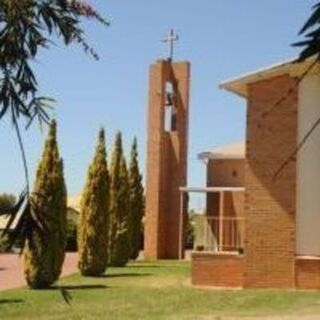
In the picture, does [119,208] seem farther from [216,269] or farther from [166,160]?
[216,269]

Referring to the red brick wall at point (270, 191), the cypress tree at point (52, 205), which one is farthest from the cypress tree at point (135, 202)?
the red brick wall at point (270, 191)

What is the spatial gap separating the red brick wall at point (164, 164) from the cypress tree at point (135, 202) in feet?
1.62

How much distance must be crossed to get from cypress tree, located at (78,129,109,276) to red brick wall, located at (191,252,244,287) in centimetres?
508

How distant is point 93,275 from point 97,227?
1.48 m

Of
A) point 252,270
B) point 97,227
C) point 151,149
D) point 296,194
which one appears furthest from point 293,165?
point 151,149

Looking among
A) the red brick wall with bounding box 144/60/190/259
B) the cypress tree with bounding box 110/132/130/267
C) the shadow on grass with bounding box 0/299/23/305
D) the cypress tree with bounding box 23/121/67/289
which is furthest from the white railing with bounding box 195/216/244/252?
the red brick wall with bounding box 144/60/190/259

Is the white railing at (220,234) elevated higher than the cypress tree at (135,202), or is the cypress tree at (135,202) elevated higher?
the cypress tree at (135,202)

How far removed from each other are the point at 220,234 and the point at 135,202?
13805 mm

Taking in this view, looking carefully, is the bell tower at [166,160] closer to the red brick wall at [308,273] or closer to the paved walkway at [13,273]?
the paved walkway at [13,273]

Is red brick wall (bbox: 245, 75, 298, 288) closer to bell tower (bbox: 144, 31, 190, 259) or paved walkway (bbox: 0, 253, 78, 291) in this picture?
paved walkway (bbox: 0, 253, 78, 291)

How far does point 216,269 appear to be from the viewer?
2233 cm

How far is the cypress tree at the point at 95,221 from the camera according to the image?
87.9ft

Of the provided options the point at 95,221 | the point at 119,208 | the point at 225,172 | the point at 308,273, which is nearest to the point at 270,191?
the point at 308,273

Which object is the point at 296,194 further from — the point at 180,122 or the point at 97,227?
the point at 180,122
